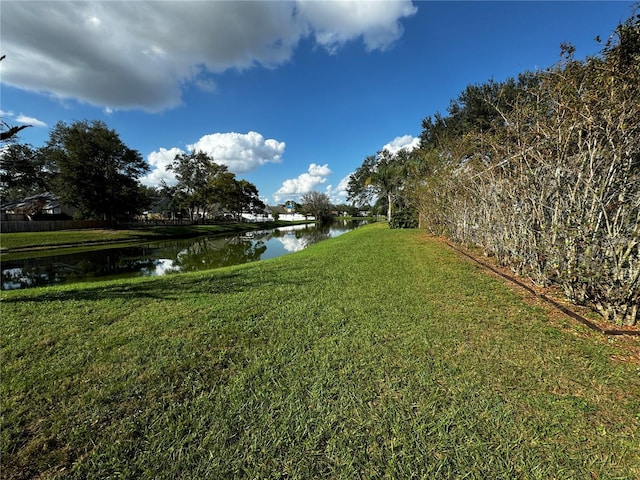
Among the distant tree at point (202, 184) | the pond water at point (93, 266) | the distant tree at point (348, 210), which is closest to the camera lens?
the pond water at point (93, 266)

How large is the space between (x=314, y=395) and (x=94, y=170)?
33662mm

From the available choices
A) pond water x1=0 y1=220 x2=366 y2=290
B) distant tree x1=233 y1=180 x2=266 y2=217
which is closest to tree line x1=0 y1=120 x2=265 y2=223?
pond water x1=0 y1=220 x2=366 y2=290

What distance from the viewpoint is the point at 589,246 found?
3955 mm

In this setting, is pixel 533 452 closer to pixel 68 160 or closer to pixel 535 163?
pixel 535 163

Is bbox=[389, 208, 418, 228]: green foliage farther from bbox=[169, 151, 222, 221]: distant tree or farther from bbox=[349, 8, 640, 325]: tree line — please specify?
bbox=[169, 151, 222, 221]: distant tree

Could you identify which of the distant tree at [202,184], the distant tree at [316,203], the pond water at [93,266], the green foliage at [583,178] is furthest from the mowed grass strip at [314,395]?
the distant tree at [316,203]

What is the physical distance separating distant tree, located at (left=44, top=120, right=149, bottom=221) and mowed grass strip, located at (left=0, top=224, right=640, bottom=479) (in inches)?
1106

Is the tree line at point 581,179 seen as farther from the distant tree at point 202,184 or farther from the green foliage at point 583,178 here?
the distant tree at point 202,184

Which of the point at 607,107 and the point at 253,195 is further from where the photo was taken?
the point at 253,195

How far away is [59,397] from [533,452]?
12.7 ft

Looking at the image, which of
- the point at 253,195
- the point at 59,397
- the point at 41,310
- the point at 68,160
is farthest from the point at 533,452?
the point at 253,195

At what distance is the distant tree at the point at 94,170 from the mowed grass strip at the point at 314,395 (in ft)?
92.1

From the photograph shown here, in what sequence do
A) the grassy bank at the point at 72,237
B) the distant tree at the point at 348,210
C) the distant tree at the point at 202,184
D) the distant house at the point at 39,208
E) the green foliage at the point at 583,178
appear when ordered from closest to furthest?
1. the green foliage at the point at 583,178
2. the grassy bank at the point at 72,237
3. the distant house at the point at 39,208
4. the distant tree at the point at 202,184
5. the distant tree at the point at 348,210

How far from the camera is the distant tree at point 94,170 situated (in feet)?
83.2
